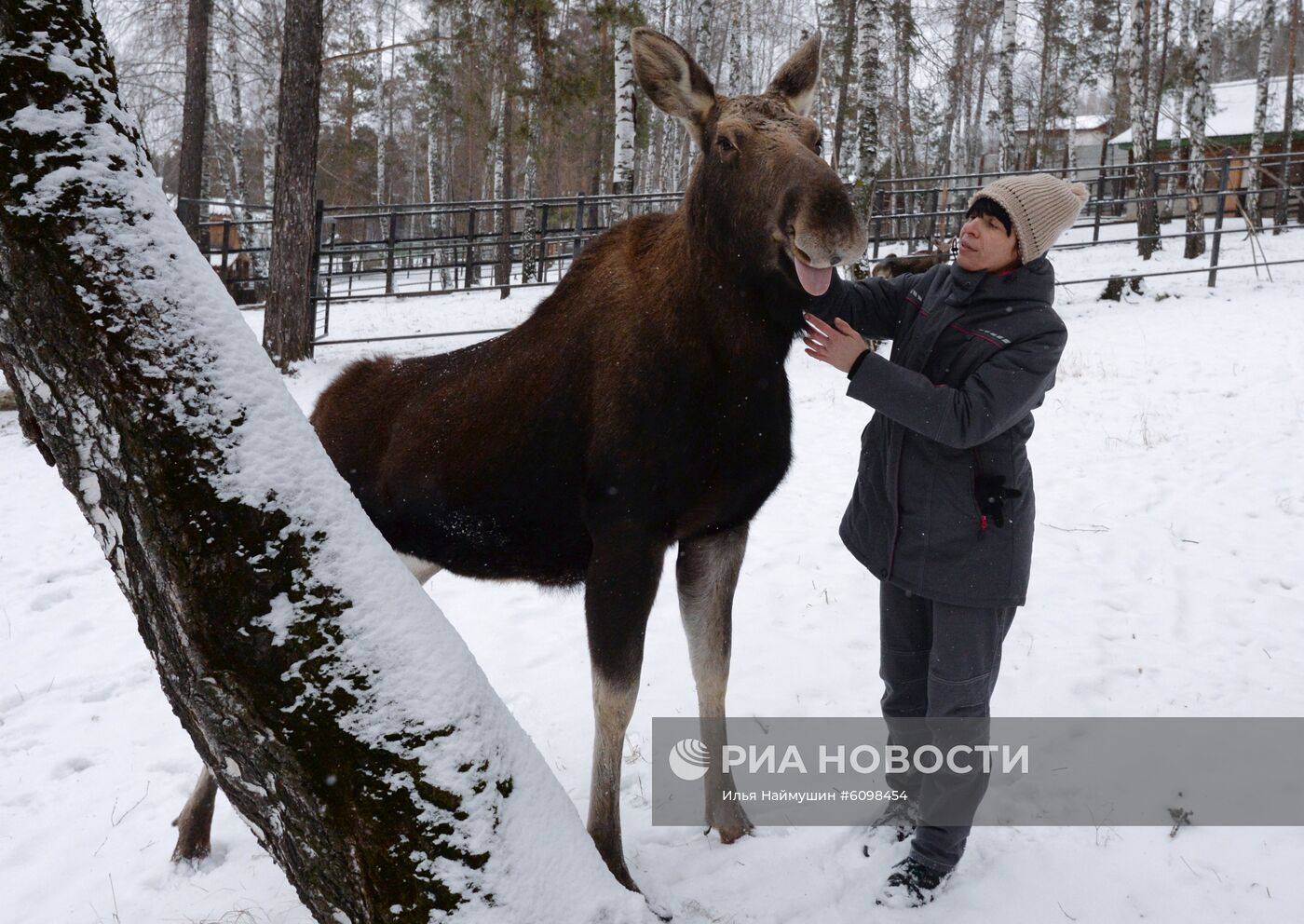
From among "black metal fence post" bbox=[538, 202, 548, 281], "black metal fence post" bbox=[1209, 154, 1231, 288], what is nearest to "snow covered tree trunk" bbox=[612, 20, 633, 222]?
"black metal fence post" bbox=[538, 202, 548, 281]

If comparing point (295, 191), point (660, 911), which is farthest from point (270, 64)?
point (660, 911)

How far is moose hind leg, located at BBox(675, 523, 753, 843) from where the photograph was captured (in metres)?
2.82

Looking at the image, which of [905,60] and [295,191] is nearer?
[295,191]

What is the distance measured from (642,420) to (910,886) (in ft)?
5.32

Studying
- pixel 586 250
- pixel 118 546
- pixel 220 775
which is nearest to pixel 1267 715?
pixel 586 250

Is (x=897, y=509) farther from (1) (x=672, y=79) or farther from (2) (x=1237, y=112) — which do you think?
(2) (x=1237, y=112)

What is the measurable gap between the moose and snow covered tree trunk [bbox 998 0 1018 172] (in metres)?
16.5

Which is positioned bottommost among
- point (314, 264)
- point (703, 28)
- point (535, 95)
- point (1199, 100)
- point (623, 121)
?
point (314, 264)

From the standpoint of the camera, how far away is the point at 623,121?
13086mm

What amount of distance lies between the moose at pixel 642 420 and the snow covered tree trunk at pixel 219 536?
87 centimetres

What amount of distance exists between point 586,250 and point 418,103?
35.4 m

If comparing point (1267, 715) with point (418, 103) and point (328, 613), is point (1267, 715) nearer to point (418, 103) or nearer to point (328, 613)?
point (328, 613)

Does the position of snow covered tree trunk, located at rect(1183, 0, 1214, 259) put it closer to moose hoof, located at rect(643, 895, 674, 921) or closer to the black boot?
the black boot

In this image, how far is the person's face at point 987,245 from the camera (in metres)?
2.37
